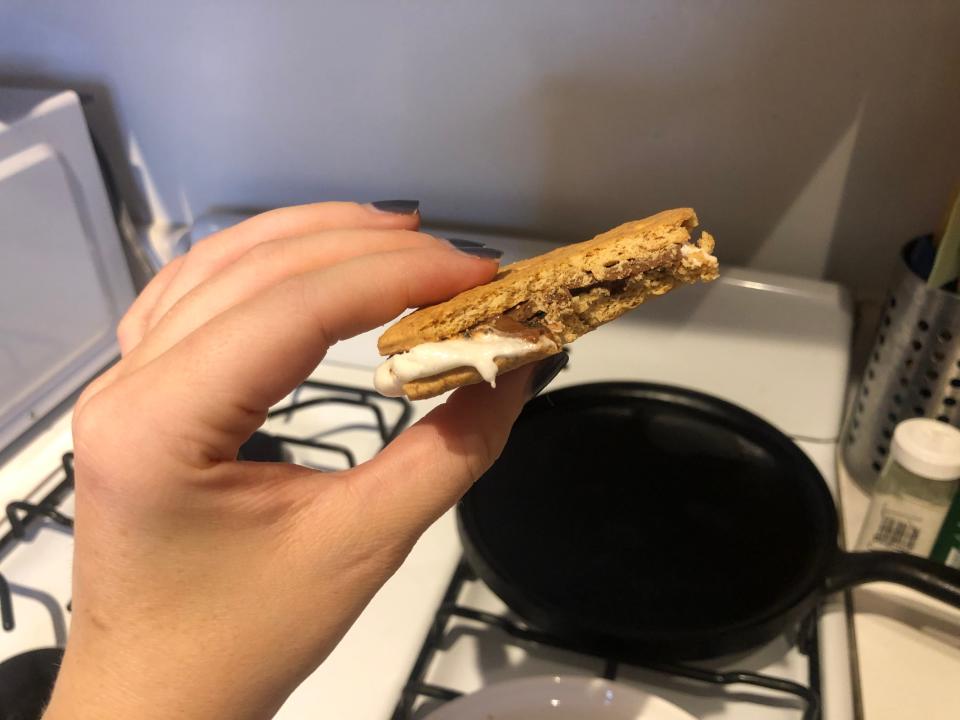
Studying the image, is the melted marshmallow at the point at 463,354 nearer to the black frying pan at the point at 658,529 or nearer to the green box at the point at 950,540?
the black frying pan at the point at 658,529

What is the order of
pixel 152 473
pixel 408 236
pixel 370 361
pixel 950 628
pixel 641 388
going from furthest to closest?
pixel 370 361, pixel 641 388, pixel 950 628, pixel 408 236, pixel 152 473

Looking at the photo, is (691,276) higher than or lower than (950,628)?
higher

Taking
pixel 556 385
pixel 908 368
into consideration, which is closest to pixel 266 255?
pixel 556 385

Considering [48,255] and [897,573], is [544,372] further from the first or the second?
[48,255]

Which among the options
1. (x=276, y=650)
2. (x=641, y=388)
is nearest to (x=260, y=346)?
(x=276, y=650)

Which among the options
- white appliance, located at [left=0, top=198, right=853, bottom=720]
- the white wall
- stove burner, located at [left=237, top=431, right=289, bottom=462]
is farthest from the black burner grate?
the white wall

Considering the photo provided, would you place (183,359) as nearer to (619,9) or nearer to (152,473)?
(152,473)

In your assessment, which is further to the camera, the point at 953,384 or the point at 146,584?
the point at 953,384
